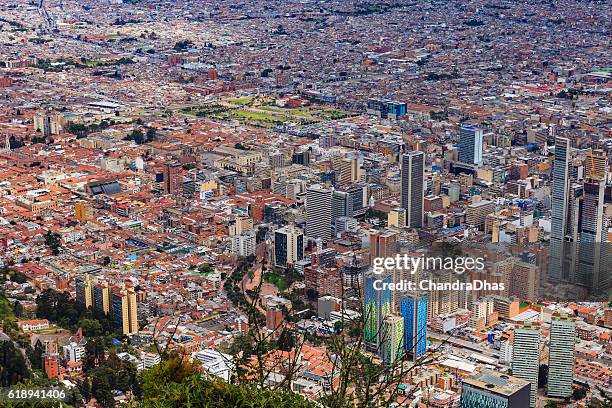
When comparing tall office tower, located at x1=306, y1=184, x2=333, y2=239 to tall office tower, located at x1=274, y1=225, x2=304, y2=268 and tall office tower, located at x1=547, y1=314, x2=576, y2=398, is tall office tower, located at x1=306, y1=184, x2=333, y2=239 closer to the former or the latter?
tall office tower, located at x1=274, y1=225, x2=304, y2=268

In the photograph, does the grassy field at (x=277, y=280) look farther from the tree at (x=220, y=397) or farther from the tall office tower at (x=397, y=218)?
the tree at (x=220, y=397)

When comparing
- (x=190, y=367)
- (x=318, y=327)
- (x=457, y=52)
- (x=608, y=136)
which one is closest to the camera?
(x=190, y=367)

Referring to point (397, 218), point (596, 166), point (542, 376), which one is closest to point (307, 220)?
point (397, 218)

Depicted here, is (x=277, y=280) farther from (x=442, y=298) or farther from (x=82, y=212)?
(x=82, y=212)

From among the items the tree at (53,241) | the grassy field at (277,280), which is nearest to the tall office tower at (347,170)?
the grassy field at (277,280)

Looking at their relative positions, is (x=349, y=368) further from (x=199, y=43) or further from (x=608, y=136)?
(x=199, y=43)

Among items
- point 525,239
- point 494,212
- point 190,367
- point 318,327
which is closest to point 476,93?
point 494,212
